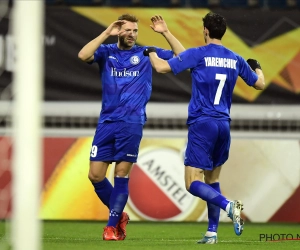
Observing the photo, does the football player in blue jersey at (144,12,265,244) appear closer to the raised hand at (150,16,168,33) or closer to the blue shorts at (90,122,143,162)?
the raised hand at (150,16,168,33)

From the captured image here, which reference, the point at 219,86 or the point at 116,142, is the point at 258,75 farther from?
the point at 116,142

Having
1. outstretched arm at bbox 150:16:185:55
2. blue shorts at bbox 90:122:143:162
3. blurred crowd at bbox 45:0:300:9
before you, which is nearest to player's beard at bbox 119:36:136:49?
outstretched arm at bbox 150:16:185:55

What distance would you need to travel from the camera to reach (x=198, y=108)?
716 cm

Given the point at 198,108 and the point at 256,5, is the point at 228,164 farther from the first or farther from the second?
the point at 198,108

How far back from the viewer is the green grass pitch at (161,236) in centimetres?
694

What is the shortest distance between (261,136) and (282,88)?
68 cm

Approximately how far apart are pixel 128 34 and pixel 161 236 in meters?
1.97

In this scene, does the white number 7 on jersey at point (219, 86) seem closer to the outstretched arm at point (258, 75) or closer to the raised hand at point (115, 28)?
the outstretched arm at point (258, 75)

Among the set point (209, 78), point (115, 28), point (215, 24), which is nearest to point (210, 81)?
point (209, 78)

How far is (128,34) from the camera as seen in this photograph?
7.60 m

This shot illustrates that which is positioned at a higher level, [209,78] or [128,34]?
[128,34]

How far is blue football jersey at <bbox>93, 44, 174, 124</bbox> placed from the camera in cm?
767

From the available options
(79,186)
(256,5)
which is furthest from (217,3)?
(79,186)

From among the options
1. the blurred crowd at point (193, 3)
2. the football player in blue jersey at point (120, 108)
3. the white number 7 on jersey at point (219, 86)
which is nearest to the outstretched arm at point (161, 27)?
the football player in blue jersey at point (120, 108)
